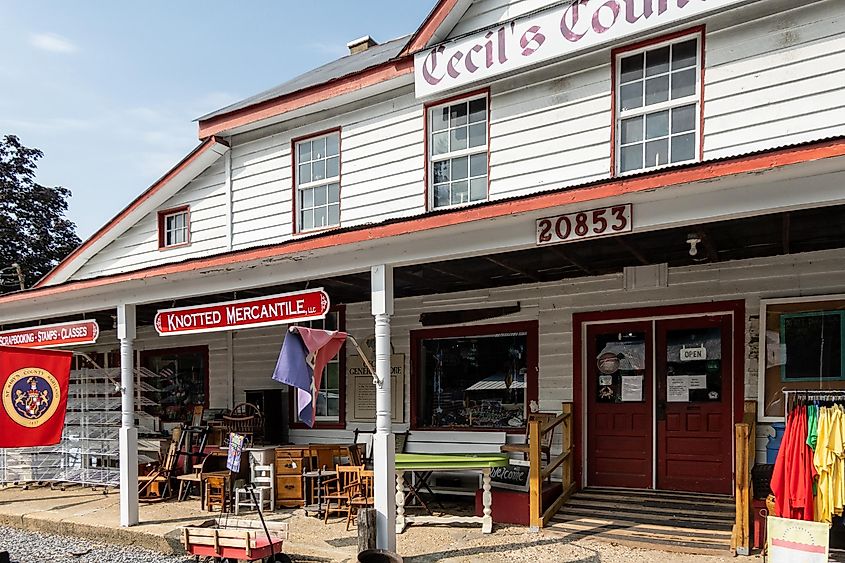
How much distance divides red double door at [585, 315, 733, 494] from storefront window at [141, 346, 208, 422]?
7.78 metres

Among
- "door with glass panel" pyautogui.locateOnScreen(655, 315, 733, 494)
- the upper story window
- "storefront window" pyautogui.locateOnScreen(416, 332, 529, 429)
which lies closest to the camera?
"door with glass panel" pyautogui.locateOnScreen(655, 315, 733, 494)

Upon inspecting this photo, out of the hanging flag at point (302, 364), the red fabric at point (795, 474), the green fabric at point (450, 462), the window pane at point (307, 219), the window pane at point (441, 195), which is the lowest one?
the green fabric at point (450, 462)

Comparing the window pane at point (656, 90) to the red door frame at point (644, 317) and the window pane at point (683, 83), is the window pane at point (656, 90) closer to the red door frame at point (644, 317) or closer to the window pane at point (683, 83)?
the window pane at point (683, 83)

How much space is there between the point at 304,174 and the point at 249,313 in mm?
3198

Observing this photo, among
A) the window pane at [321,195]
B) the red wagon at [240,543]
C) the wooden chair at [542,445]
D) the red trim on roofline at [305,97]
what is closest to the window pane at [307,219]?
the window pane at [321,195]

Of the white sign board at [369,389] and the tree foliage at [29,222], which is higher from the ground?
the tree foliage at [29,222]

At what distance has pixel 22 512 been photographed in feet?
33.7

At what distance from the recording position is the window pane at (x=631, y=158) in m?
7.85

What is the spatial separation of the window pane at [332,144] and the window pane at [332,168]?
3.7 inches

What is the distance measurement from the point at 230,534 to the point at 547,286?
503 cm

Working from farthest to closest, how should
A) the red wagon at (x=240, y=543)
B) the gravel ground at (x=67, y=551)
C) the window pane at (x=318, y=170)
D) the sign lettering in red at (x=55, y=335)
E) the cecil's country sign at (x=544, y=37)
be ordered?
the window pane at (x=318, y=170) → the sign lettering in red at (x=55, y=335) → the gravel ground at (x=67, y=551) → the cecil's country sign at (x=544, y=37) → the red wagon at (x=240, y=543)

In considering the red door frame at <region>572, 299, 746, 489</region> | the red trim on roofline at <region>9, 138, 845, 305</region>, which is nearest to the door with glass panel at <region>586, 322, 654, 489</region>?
the red door frame at <region>572, 299, 746, 489</region>

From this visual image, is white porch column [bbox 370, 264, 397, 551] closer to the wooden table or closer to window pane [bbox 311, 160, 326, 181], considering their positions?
the wooden table

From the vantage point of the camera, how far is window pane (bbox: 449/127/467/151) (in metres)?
9.14
